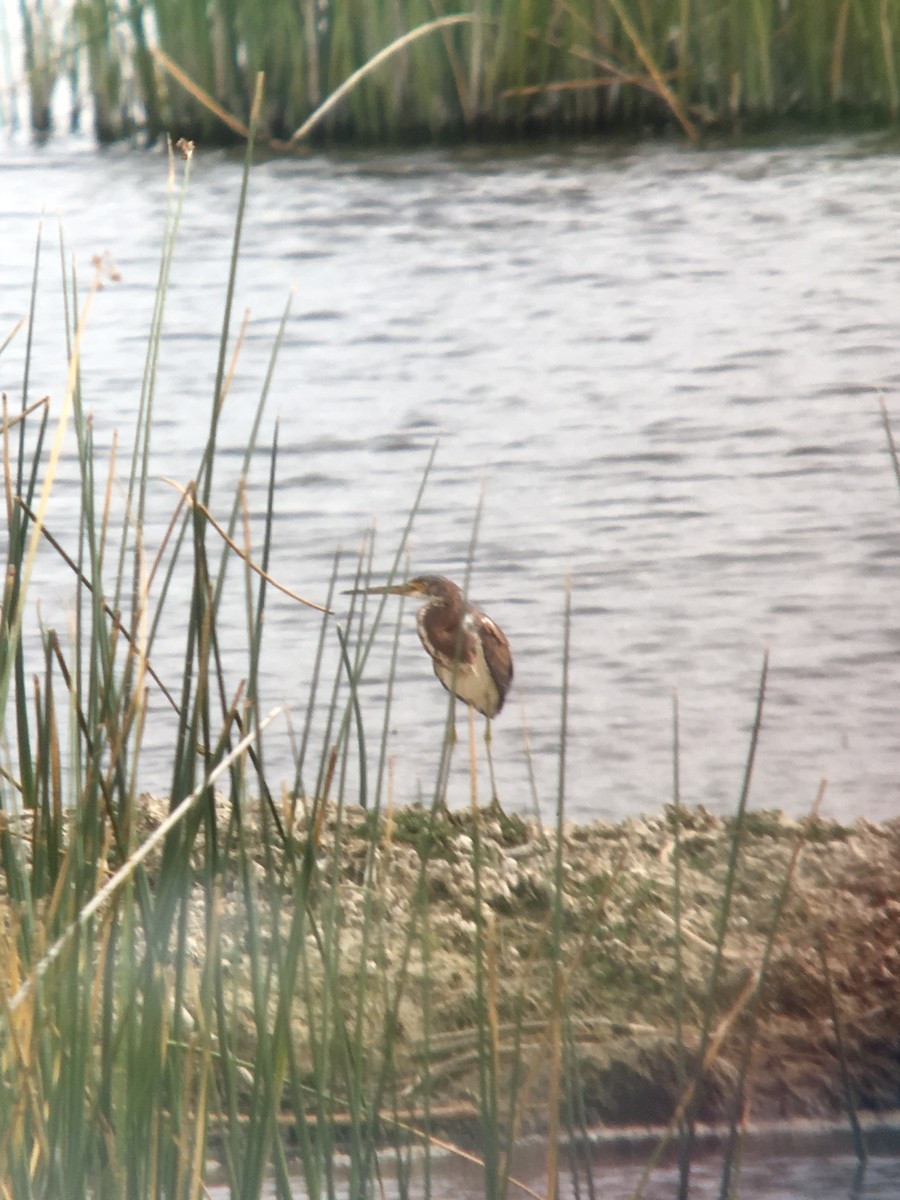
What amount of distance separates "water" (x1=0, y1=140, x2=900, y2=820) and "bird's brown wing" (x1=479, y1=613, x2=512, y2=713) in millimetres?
136

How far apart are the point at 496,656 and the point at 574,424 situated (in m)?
0.62

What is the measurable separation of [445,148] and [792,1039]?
209cm

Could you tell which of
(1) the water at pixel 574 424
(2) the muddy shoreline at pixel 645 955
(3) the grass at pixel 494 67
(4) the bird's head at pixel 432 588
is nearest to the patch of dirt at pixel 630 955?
(2) the muddy shoreline at pixel 645 955

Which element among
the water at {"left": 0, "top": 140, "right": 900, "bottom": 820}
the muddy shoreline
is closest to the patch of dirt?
the muddy shoreline

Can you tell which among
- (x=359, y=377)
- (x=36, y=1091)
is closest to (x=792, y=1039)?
(x=36, y=1091)

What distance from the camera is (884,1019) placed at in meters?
1.62

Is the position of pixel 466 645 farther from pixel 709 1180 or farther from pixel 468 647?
pixel 709 1180

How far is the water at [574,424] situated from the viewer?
215 cm

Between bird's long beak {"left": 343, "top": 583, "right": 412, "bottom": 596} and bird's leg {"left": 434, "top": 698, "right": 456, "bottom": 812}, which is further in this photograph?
bird's long beak {"left": 343, "top": 583, "right": 412, "bottom": 596}

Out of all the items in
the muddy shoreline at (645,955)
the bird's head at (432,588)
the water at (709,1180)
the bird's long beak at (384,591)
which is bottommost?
the water at (709,1180)

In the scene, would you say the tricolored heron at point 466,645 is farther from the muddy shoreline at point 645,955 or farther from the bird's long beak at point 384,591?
the muddy shoreline at point 645,955

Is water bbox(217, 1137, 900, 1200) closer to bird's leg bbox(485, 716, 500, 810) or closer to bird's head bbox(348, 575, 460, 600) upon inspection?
bird's leg bbox(485, 716, 500, 810)

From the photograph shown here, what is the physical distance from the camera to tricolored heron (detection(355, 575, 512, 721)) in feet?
6.34

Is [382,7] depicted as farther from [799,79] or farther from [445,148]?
[799,79]
